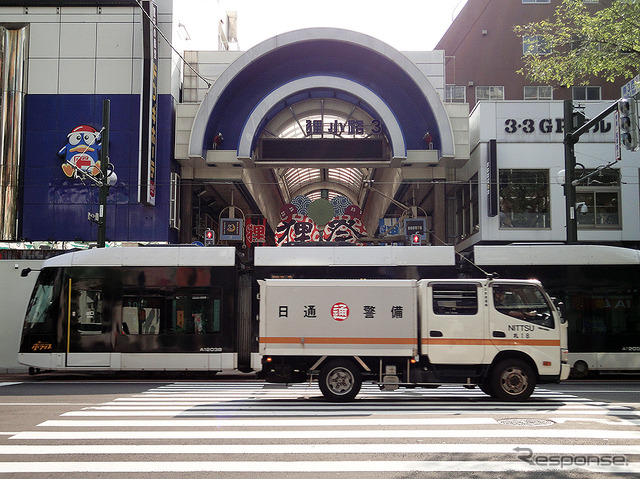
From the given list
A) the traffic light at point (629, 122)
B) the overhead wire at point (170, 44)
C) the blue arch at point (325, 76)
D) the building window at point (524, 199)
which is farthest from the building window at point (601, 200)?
the overhead wire at point (170, 44)

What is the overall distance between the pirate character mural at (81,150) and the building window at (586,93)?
28555mm

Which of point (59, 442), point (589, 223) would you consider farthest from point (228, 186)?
point (59, 442)

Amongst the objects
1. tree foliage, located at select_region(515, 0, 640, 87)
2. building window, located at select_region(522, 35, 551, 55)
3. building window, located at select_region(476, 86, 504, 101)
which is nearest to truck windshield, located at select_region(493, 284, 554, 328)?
tree foliage, located at select_region(515, 0, 640, 87)

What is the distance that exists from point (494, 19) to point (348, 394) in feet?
116

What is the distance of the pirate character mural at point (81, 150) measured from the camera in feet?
86.2

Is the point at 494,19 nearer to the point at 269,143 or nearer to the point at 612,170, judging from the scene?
the point at 612,170

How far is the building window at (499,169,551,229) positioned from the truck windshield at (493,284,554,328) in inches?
573

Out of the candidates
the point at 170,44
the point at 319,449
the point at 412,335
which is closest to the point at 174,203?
the point at 170,44

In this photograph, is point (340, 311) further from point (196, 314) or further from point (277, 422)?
point (196, 314)

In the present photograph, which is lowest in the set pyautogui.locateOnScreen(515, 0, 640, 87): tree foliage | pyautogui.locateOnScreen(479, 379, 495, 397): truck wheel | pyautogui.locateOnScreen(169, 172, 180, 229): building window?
pyautogui.locateOnScreen(479, 379, 495, 397): truck wheel

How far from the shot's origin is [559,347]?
43.9ft

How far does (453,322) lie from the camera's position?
44.1 feet

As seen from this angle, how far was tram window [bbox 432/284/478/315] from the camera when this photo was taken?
Result: 1352 cm

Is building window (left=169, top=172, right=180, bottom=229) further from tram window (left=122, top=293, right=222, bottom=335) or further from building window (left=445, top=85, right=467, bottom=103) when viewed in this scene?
building window (left=445, top=85, right=467, bottom=103)
